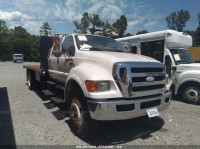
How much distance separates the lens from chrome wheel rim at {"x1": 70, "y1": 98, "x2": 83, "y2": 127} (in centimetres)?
299

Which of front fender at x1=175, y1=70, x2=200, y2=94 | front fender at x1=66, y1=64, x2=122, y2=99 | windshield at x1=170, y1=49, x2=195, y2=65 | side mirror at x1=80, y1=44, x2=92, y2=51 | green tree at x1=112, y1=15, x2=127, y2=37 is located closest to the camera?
front fender at x1=66, y1=64, x2=122, y2=99

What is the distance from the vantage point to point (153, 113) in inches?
116

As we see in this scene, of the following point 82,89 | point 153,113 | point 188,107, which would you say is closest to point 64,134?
point 82,89

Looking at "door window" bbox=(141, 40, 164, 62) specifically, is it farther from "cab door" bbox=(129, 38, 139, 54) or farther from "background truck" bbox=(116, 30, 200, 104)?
"cab door" bbox=(129, 38, 139, 54)

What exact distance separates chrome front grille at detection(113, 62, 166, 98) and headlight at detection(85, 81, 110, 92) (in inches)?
8.5

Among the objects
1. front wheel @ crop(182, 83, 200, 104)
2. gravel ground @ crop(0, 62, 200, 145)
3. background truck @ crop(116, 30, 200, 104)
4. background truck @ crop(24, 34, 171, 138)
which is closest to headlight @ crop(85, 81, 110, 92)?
background truck @ crop(24, 34, 171, 138)

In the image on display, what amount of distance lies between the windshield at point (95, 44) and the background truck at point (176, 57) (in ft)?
8.52

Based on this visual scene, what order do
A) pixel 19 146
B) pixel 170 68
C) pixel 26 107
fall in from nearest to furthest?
pixel 19 146 < pixel 26 107 < pixel 170 68

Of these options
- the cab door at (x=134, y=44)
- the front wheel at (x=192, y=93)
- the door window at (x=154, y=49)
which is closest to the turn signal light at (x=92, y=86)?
the front wheel at (x=192, y=93)

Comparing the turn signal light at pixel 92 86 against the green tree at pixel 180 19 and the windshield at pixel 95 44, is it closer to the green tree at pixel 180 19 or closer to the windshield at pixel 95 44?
the windshield at pixel 95 44

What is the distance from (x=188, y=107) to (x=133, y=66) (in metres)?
3.70

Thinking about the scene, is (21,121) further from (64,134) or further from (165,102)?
(165,102)

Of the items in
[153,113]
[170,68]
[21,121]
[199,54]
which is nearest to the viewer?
[153,113]

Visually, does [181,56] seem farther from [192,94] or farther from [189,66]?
[192,94]
